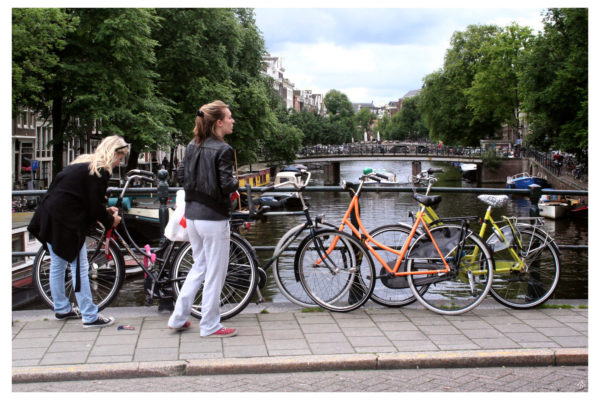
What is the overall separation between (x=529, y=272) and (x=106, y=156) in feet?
12.4

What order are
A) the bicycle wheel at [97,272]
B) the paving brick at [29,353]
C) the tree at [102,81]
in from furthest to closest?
1. the tree at [102,81]
2. the bicycle wheel at [97,272]
3. the paving brick at [29,353]

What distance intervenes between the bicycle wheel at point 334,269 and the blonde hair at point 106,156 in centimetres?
170

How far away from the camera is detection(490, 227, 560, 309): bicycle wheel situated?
598cm

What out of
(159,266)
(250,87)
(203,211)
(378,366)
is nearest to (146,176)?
(159,266)

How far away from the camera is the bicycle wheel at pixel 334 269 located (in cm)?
575

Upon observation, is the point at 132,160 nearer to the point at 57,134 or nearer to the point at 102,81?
the point at 57,134

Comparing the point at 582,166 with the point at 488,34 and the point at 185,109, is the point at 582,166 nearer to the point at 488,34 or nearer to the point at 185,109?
the point at 185,109

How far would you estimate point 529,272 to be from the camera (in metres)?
6.05

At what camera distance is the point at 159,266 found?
5.82 m

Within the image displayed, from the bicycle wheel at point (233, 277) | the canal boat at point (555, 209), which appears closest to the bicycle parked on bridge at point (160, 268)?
the bicycle wheel at point (233, 277)

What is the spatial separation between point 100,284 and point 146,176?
101 centimetres

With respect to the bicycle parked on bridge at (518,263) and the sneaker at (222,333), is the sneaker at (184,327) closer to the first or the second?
the sneaker at (222,333)

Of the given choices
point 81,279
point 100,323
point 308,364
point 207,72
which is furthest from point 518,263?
point 207,72

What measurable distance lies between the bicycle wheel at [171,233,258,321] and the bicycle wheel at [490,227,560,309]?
214 centimetres
